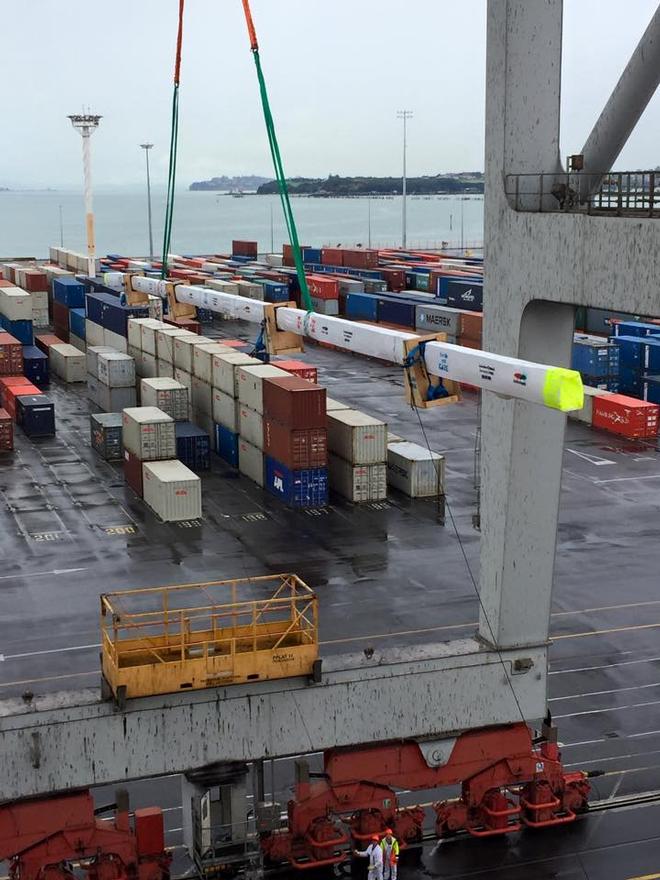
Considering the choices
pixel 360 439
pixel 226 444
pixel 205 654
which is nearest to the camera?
pixel 205 654

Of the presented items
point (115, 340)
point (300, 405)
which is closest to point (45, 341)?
point (115, 340)

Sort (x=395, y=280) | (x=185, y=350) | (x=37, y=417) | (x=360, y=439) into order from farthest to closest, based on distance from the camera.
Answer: (x=395, y=280), (x=37, y=417), (x=185, y=350), (x=360, y=439)

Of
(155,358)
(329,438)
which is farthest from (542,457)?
(155,358)

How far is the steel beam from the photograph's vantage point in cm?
2175

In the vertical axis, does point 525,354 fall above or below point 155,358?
above

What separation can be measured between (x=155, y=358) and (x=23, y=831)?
155 feet

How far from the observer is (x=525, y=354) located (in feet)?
73.7

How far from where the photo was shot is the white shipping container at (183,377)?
62.5 metres

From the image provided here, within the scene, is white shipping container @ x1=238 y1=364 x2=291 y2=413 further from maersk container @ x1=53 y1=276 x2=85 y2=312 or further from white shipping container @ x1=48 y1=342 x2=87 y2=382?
maersk container @ x1=53 y1=276 x2=85 y2=312

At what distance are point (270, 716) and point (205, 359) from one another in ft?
126

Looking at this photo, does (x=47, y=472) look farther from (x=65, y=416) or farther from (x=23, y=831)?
(x=23, y=831)

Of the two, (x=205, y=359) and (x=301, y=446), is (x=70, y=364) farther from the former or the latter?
(x=301, y=446)

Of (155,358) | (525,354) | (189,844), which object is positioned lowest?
(189,844)

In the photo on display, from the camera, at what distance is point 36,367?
251ft
